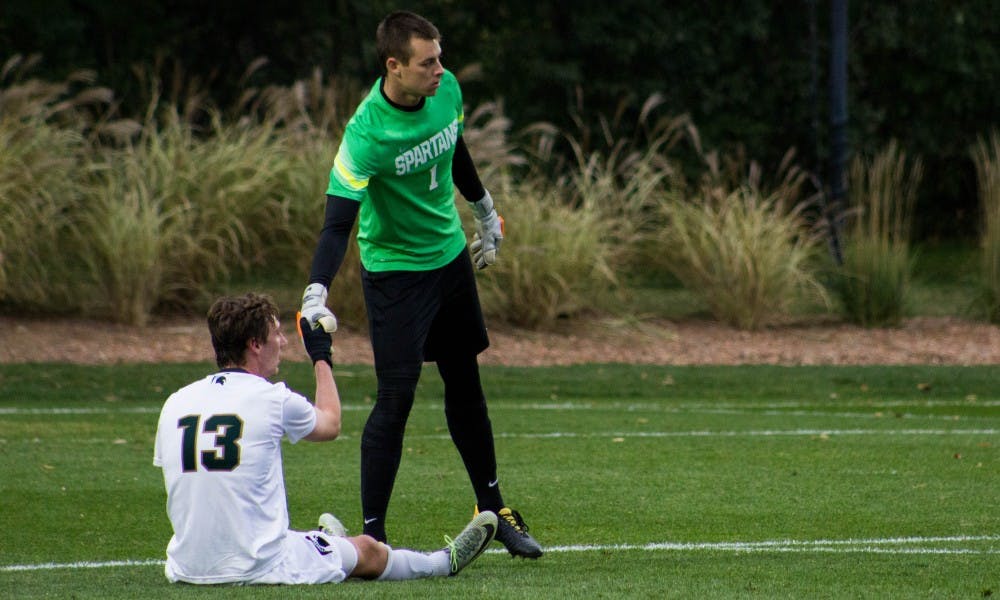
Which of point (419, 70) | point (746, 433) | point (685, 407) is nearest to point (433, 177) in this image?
point (419, 70)

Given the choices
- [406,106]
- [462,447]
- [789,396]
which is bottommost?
[789,396]

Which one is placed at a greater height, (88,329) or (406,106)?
(406,106)

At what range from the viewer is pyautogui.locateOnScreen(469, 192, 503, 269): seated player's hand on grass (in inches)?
270

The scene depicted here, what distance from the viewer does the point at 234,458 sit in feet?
17.1

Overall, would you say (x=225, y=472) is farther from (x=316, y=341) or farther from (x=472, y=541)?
(x=472, y=541)

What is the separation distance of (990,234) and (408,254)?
38.5 feet

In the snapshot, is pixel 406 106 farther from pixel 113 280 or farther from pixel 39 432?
pixel 113 280

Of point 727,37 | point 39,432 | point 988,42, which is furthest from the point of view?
point 988,42

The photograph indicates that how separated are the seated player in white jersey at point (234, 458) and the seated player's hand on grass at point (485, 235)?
1653mm

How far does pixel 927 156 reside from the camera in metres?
28.2

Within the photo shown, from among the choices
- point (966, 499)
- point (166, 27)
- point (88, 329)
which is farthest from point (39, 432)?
point (166, 27)

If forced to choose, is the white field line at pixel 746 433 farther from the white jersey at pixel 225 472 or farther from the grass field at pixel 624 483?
the white jersey at pixel 225 472

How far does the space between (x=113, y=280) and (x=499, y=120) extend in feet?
13.3

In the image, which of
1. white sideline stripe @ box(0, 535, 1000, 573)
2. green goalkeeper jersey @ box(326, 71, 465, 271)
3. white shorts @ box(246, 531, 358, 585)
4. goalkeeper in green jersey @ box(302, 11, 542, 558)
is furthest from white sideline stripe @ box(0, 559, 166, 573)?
green goalkeeper jersey @ box(326, 71, 465, 271)
